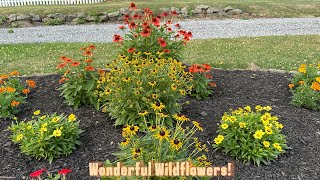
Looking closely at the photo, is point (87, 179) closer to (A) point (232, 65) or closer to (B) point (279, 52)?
(A) point (232, 65)

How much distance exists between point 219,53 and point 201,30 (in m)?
3.45

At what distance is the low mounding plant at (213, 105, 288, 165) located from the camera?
302 cm

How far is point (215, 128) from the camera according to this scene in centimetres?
360

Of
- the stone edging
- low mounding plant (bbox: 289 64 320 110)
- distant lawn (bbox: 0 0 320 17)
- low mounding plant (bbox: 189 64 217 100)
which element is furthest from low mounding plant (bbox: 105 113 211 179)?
distant lawn (bbox: 0 0 320 17)

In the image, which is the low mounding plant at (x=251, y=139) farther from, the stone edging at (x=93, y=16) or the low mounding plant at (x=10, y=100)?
the stone edging at (x=93, y=16)

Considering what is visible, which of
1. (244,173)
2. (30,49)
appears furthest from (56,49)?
(244,173)

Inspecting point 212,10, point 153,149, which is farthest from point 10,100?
point 212,10

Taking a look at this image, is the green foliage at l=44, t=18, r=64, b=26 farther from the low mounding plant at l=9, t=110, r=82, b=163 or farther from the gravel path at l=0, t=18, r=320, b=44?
the low mounding plant at l=9, t=110, r=82, b=163

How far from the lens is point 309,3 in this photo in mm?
15102

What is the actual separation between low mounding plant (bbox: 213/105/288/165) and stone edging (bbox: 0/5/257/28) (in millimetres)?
10085

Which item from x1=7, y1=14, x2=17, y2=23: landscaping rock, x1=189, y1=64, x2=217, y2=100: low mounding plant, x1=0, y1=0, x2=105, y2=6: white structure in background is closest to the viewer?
x1=189, y1=64, x2=217, y2=100: low mounding plant

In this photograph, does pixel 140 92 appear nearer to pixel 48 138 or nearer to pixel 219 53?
pixel 48 138

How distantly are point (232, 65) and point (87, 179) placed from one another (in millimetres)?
4394

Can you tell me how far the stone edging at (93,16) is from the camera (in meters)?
12.4
